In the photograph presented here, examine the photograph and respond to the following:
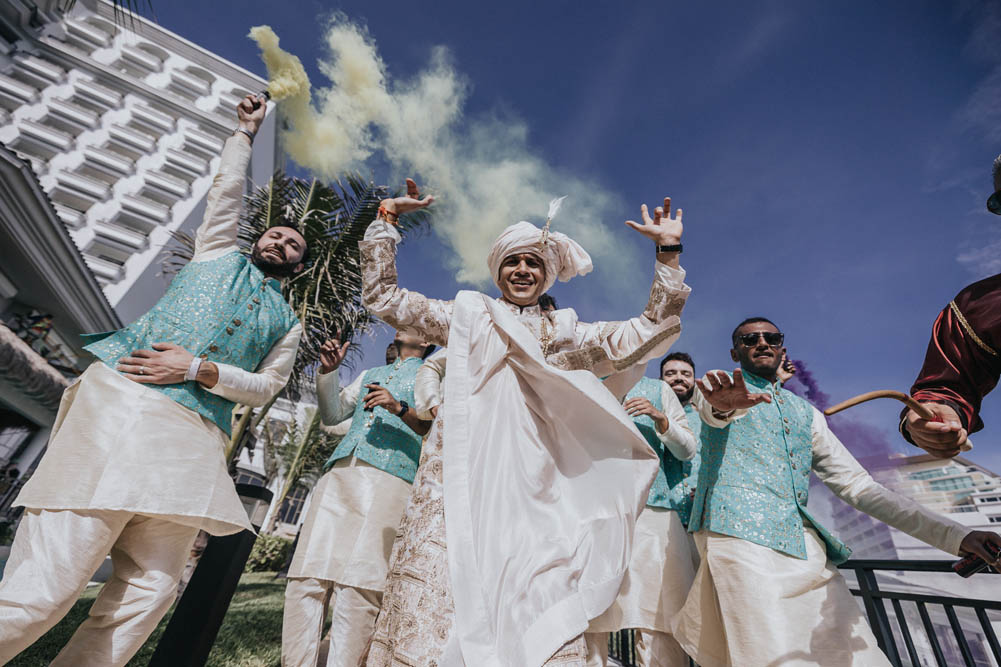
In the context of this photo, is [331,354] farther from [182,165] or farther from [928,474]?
[182,165]

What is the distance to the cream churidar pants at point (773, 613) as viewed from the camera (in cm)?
187

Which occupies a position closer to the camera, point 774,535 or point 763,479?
point 774,535

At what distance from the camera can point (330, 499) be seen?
2957 mm

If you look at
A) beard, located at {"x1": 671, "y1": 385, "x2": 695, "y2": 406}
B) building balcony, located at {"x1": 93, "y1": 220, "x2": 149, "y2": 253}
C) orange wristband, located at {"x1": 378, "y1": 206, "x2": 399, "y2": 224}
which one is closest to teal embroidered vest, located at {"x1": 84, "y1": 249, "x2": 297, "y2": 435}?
orange wristband, located at {"x1": 378, "y1": 206, "x2": 399, "y2": 224}

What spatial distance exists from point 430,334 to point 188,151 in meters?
35.1

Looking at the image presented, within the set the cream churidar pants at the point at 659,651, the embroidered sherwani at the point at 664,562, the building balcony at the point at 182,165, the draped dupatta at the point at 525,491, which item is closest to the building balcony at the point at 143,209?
the building balcony at the point at 182,165

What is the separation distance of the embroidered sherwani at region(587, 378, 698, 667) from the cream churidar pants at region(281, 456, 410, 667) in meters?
1.48

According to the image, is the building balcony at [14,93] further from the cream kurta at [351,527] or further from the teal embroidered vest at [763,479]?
the teal embroidered vest at [763,479]

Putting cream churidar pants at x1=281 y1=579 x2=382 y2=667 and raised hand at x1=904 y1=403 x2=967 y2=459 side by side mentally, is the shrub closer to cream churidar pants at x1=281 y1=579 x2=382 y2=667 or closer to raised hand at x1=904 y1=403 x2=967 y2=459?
cream churidar pants at x1=281 y1=579 x2=382 y2=667

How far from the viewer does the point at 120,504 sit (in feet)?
5.16

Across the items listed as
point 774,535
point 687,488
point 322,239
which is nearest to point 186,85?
point 322,239

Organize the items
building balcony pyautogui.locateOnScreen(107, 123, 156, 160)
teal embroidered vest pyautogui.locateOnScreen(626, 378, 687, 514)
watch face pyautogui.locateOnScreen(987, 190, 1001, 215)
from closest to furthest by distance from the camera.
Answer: watch face pyautogui.locateOnScreen(987, 190, 1001, 215) < teal embroidered vest pyautogui.locateOnScreen(626, 378, 687, 514) < building balcony pyautogui.locateOnScreen(107, 123, 156, 160)

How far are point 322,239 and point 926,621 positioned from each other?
7.62m

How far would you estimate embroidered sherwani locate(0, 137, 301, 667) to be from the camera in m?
1.50
